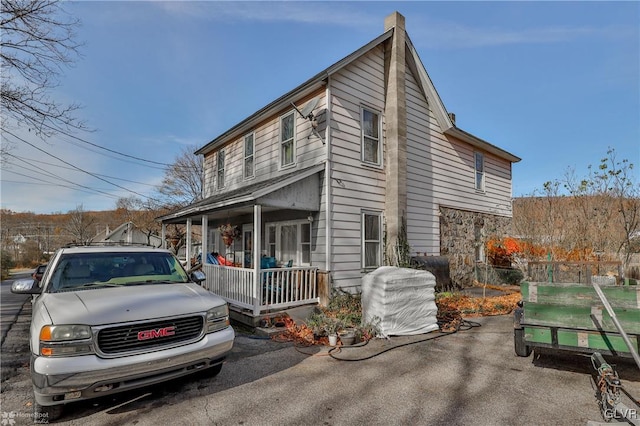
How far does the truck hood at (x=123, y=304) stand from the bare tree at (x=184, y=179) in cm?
2807

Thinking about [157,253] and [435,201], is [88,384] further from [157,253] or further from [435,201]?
[435,201]

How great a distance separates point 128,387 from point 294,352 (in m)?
2.89

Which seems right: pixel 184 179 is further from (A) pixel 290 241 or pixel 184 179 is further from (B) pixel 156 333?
(B) pixel 156 333

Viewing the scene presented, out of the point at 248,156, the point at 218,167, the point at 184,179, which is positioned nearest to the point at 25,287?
the point at 248,156

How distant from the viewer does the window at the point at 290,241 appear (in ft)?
30.7

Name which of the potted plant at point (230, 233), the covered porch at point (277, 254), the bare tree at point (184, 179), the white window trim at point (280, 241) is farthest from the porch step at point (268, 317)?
the bare tree at point (184, 179)

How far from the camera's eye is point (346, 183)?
892 centimetres

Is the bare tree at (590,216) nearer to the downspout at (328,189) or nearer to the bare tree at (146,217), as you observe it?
the downspout at (328,189)

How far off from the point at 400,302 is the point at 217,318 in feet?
12.4

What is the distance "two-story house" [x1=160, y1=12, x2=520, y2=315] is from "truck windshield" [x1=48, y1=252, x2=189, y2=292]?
8.32ft

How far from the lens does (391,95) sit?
9969 mm
